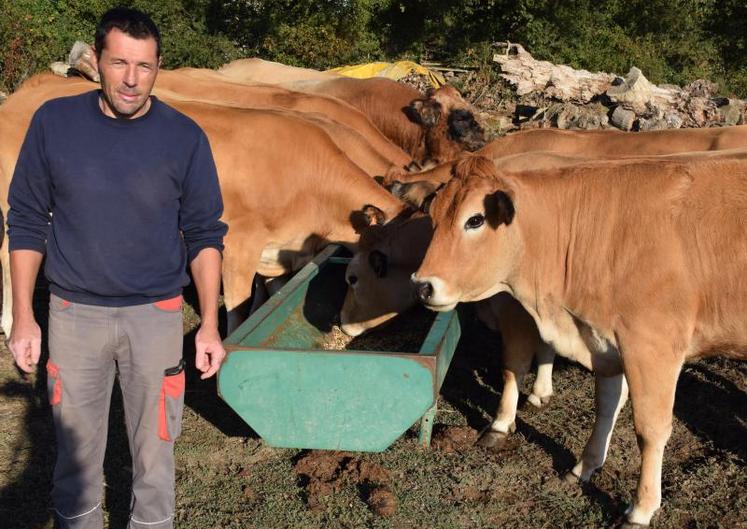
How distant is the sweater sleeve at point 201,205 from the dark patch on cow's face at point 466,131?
7686mm

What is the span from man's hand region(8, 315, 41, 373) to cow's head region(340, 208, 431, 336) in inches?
123

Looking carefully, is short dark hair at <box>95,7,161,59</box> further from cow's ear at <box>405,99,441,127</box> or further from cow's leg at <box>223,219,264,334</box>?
cow's ear at <box>405,99,441,127</box>

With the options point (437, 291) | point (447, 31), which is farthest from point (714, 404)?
point (447, 31)

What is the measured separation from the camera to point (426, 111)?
10891 mm

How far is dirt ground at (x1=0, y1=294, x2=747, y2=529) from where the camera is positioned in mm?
4363


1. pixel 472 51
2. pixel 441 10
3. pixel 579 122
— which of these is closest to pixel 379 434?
pixel 579 122

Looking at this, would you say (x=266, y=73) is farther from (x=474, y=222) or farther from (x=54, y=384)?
(x=54, y=384)

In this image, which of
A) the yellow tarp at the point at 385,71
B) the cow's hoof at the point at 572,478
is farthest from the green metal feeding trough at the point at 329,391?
the yellow tarp at the point at 385,71

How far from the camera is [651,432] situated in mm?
4191

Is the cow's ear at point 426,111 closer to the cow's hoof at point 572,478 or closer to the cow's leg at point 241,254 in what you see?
the cow's leg at point 241,254

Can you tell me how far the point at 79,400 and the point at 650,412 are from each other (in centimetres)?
272

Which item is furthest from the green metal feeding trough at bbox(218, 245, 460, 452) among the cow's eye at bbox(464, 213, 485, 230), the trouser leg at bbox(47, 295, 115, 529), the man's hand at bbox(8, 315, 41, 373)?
the man's hand at bbox(8, 315, 41, 373)

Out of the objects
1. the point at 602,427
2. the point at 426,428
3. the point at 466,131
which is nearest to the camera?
A: the point at 602,427

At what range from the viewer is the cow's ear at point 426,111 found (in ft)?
35.7
